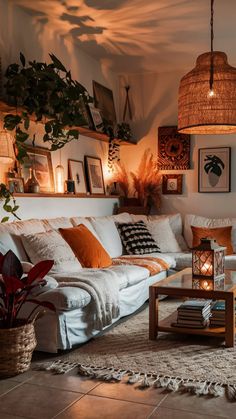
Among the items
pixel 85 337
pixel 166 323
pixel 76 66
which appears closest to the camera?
Result: pixel 85 337

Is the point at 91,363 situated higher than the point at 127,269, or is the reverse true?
the point at 127,269

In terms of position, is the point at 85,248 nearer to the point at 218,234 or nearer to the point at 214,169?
the point at 218,234

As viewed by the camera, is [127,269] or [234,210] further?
[234,210]

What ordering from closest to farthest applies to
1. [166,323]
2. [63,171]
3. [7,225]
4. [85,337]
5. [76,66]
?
[85,337]
[166,323]
[7,225]
[63,171]
[76,66]

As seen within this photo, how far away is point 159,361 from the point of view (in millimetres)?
2893

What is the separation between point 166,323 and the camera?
344 cm

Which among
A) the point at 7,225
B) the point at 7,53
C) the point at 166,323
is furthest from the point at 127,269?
the point at 7,53

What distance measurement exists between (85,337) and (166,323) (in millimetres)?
638

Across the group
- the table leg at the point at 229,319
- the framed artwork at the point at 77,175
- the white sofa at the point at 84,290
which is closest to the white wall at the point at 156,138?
the white sofa at the point at 84,290

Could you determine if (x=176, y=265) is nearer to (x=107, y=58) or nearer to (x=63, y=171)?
(x=63, y=171)

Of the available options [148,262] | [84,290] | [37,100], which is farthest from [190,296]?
[37,100]

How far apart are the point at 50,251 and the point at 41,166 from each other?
46.1 inches

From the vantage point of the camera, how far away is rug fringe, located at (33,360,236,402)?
2.43 metres

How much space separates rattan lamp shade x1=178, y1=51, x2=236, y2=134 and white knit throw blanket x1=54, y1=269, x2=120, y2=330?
4.15ft
